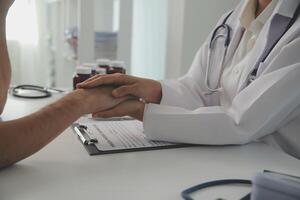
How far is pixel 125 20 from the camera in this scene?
1894mm

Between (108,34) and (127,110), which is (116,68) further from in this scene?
(108,34)

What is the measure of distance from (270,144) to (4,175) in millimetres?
584

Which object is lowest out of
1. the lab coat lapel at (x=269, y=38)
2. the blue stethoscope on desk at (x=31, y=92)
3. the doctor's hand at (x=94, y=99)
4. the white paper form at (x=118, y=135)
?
the blue stethoscope on desk at (x=31, y=92)

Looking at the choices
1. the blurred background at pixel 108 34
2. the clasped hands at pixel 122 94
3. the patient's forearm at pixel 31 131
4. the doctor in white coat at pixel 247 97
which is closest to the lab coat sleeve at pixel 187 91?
the doctor in white coat at pixel 247 97

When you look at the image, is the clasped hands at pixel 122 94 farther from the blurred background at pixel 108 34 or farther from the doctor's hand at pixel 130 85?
the blurred background at pixel 108 34

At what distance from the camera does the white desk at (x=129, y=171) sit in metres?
0.50

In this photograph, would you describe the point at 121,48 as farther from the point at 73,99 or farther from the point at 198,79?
the point at 73,99

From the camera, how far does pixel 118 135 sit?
783 mm

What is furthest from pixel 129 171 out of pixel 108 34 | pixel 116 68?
Answer: pixel 108 34

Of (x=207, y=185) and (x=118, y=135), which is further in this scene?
(x=118, y=135)

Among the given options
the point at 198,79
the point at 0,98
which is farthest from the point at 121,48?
the point at 0,98

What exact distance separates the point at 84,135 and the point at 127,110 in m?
0.12

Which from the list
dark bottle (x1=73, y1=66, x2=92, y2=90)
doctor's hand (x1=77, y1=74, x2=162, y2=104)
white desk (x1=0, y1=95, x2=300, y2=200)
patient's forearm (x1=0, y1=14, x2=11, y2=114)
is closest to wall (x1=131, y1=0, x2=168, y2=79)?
dark bottle (x1=73, y1=66, x2=92, y2=90)

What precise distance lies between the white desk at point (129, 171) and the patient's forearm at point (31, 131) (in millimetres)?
29
